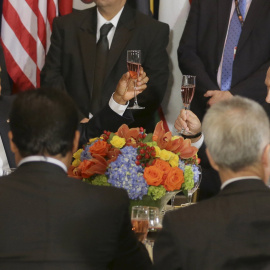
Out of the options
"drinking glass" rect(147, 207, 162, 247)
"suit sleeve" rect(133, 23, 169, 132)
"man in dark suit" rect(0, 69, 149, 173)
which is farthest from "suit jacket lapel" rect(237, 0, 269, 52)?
"drinking glass" rect(147, 207, 162, 247)

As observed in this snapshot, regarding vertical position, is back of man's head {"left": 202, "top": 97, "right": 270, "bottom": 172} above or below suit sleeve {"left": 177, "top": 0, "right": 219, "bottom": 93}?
above

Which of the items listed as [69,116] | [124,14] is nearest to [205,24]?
[124,14]

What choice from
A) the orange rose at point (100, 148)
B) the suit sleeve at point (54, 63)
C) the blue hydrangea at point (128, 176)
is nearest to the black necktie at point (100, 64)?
the suit sleeve at point (54, 63)

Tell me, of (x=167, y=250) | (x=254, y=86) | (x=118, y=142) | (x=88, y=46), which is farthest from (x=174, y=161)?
(x=88, y=46)

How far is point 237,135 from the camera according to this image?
82.4 inches

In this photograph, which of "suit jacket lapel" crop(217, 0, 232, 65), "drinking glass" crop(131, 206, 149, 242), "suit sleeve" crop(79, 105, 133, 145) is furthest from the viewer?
"suit jacket lapel" crop(217, 0, 232, 65)

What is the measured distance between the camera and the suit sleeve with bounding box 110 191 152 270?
7.75 ft

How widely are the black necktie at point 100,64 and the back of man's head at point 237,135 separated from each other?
3.07 metres

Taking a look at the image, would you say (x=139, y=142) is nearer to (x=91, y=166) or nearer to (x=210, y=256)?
(x=91, y=166)

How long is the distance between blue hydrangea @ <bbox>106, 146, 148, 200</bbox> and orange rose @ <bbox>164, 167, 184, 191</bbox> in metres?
0.10

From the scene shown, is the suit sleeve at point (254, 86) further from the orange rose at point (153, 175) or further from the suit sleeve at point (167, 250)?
the suit sleeve at point (167, 250)

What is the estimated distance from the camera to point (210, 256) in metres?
2.09

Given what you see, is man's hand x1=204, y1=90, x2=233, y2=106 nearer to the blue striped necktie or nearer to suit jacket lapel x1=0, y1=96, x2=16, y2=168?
the blue striped necktie

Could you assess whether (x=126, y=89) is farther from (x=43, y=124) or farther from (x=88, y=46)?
(x=43, y=124)
